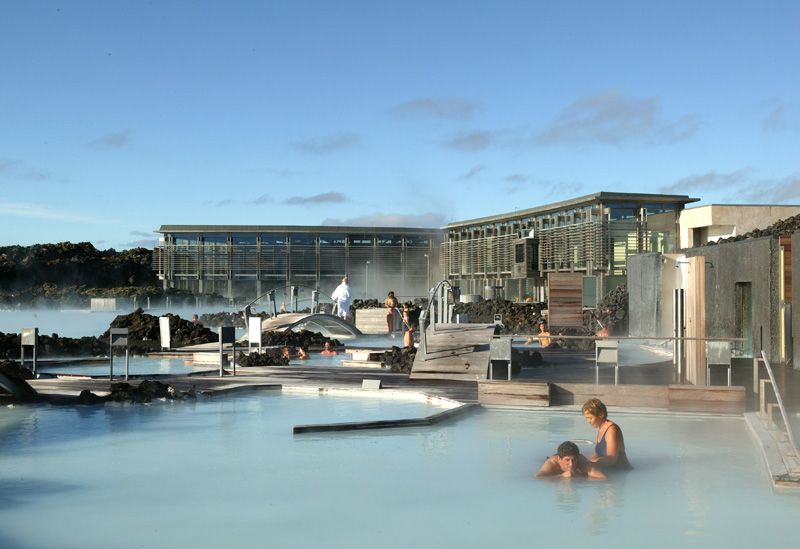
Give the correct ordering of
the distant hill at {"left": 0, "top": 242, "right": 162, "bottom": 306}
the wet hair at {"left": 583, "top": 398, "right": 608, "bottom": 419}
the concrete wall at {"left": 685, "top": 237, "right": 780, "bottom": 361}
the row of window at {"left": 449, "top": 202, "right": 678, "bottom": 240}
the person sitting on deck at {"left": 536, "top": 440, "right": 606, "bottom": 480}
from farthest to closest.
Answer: the distant hill at {"left": 0, "top": 242, "right": 162, "bottom": 306}
the row of window at {"left": 449, "top": 202, "right": 678, "bottom": 240}
the concrete wall at {"left": 685, "top": 237, "right": 780, "bottom": 361}
the wet hair at {"left": 583, "top": 398, "right": 608, "bottom": 419}
the person sitting on deck at {"left": 536, "top": 440, "right": 606, "bottom": 480}

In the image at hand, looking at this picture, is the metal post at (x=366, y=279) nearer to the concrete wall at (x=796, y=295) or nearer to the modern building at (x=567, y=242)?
the modern building at (x=567, y=242)

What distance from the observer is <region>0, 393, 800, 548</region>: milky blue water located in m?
6.52

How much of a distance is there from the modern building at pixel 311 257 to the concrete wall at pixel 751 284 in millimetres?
38319

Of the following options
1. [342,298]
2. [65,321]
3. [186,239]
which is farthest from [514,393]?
[186,239]

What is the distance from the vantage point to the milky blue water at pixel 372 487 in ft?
21.4

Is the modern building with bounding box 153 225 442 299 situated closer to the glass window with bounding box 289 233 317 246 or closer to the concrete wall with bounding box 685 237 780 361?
the glass window with bounding box 289 233 317 246

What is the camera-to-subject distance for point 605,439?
8.33 metres

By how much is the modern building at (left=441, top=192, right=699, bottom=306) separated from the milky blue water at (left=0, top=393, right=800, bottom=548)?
2512 cm

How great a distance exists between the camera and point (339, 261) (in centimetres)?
5884

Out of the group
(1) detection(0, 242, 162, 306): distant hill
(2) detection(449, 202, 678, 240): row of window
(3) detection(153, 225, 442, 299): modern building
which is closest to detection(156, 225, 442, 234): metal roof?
(3) detection(153, 225, 442, 299): modern building

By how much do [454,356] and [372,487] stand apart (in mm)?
7395

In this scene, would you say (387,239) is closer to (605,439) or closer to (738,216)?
(738,216)

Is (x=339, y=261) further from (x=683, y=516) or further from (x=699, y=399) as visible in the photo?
(x=683, y=516)

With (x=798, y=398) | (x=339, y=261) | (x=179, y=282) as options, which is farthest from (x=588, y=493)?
(x=179, y=282)
